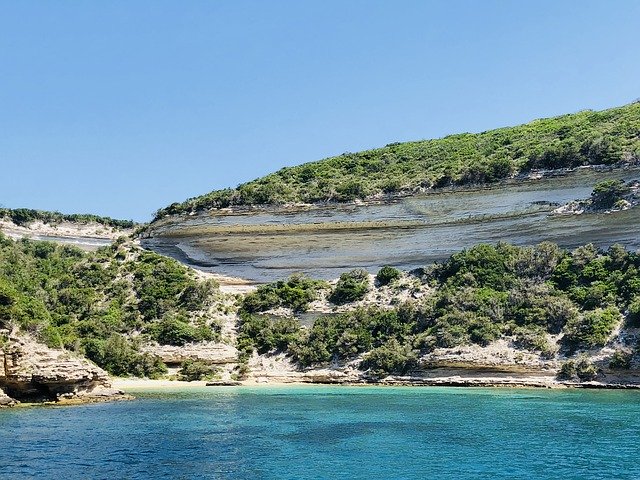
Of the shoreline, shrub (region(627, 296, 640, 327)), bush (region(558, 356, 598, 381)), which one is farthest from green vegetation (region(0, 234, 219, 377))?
shrub (region(627, 296, 640, 327))

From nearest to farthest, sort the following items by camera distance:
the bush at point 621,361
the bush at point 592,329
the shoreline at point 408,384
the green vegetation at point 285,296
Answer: the bush at point 621,361, the shoreline at point 408,384, the bush at point 592,329, the green vegetation at point 285,296

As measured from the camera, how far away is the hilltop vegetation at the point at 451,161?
50969 millimetres

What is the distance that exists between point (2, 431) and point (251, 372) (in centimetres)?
2131

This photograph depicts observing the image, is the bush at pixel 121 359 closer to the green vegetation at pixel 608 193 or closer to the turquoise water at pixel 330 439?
the turquoise water at pixel 330 439

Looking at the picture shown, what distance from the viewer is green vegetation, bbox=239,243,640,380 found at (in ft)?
Answer: 119

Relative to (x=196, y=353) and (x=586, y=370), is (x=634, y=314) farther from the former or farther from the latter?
(x=196, y=353)

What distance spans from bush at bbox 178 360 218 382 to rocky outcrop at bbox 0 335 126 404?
1069 cm

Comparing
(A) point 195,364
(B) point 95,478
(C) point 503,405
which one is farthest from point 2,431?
(A) point 195,364

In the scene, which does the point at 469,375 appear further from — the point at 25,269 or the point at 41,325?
the point at 25,269

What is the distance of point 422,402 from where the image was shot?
27.6m

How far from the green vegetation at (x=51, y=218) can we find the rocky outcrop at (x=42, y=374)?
5374 cm

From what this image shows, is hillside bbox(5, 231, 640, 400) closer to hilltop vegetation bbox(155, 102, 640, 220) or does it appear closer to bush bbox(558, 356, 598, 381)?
bush bbox(558, 356, 598, 381)

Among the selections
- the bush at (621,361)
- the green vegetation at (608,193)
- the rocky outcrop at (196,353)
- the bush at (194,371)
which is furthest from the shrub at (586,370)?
the bush at (194,371)

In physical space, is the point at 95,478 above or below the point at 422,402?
above
